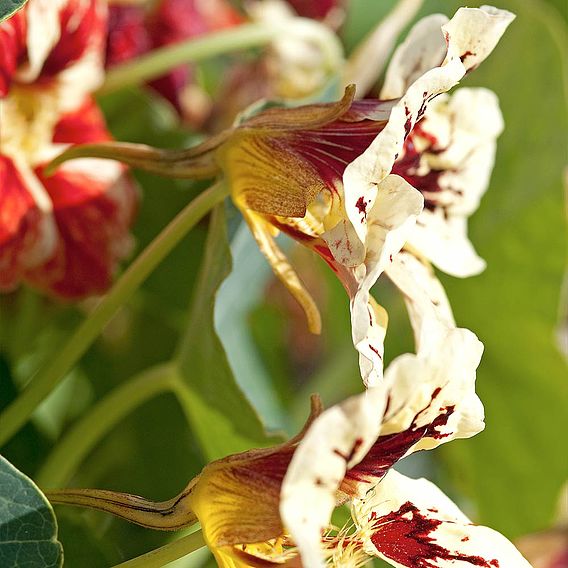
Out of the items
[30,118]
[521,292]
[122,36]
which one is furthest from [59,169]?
[521,292]

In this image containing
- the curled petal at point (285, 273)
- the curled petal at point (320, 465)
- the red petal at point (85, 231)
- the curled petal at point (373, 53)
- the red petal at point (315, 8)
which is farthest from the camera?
the red petal at point (315, 8)

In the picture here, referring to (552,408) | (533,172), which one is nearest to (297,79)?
(533,172)

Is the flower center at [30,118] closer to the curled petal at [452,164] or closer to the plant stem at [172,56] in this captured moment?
the plant stem at [172,56]

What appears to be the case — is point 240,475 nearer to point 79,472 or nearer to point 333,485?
point 333,485

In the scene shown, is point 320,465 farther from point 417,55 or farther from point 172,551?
point 417,55

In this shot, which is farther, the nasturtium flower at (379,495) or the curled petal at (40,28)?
the curled petal at (40,28)

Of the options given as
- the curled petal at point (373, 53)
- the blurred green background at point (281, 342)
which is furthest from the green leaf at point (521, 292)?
the curled petal at point (373, 53)
